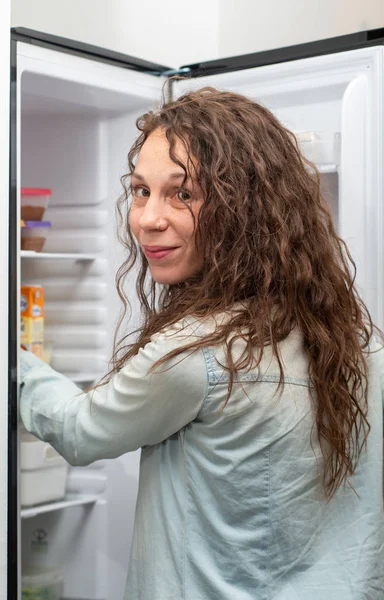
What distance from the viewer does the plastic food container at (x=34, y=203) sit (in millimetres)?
2004

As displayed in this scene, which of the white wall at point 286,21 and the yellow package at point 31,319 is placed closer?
the yellow package at point 31,319

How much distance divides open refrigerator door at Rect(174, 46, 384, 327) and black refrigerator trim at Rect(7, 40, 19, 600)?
24.5 inches

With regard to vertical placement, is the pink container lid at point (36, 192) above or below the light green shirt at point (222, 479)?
above

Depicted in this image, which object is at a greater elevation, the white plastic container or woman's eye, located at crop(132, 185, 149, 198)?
woman's eye, located at crop(132, 185, 149, 198)

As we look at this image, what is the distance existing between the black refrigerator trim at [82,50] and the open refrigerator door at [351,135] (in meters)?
0.29

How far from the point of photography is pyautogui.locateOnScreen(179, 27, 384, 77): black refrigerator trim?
1.73m

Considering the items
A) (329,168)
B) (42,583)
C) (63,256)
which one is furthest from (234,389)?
(42,583)

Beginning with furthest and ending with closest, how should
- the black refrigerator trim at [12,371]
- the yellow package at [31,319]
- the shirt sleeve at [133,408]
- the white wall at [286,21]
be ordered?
the white wall at [286,21], the yellow package at [31,319], the black refrigerator trim at [12,371], the shirt sleeve at [133,408]

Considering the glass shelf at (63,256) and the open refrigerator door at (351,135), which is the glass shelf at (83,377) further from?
the open refrigerator door at (351,135)

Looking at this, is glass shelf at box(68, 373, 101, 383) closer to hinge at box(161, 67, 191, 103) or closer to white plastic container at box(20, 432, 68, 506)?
white plastic container at box(20, 432, 68, 506)

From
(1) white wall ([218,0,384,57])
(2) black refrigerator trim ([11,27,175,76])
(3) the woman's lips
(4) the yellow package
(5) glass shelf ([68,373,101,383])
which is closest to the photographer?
(3) the woman's lips

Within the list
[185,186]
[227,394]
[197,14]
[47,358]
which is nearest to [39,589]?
[47,358]


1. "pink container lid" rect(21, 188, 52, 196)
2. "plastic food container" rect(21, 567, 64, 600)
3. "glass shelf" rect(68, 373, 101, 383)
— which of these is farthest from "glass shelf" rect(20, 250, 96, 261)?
"plastic food container" rect(21, 567, 64, 600)

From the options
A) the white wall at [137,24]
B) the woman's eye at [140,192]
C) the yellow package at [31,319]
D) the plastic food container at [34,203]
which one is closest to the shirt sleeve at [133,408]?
the woman's eye at [140,192]
